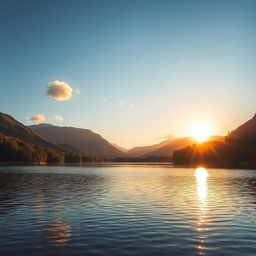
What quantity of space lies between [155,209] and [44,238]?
20502 mm

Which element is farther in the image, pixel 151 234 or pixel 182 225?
pixel 182 225

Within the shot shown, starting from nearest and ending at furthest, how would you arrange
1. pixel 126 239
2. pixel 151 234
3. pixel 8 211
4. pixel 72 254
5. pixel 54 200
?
1. pixel 72 254
2. pixel 126 239
3. pixel 151 234
4. pixel 8 211
5. pixel 54 200

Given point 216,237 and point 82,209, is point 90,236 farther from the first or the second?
point 82,209

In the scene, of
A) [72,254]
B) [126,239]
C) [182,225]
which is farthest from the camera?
[182,225]

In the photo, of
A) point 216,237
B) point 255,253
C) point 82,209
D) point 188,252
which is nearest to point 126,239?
point 188,252

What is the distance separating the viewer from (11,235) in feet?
99.8

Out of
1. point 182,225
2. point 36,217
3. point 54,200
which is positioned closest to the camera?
point 182,225

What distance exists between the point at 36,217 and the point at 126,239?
49.9 ft

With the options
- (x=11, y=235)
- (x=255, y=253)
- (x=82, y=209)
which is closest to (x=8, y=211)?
(x=82, y=209)

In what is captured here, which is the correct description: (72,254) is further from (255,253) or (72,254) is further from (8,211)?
(8,211)

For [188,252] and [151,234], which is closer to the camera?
[188,252]

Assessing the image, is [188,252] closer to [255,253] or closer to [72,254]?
[255,253]

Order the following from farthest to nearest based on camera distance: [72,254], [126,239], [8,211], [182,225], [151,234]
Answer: [8,211], [182,225], [151,234], [126,239], [72,254]

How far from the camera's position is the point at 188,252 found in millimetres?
25141
